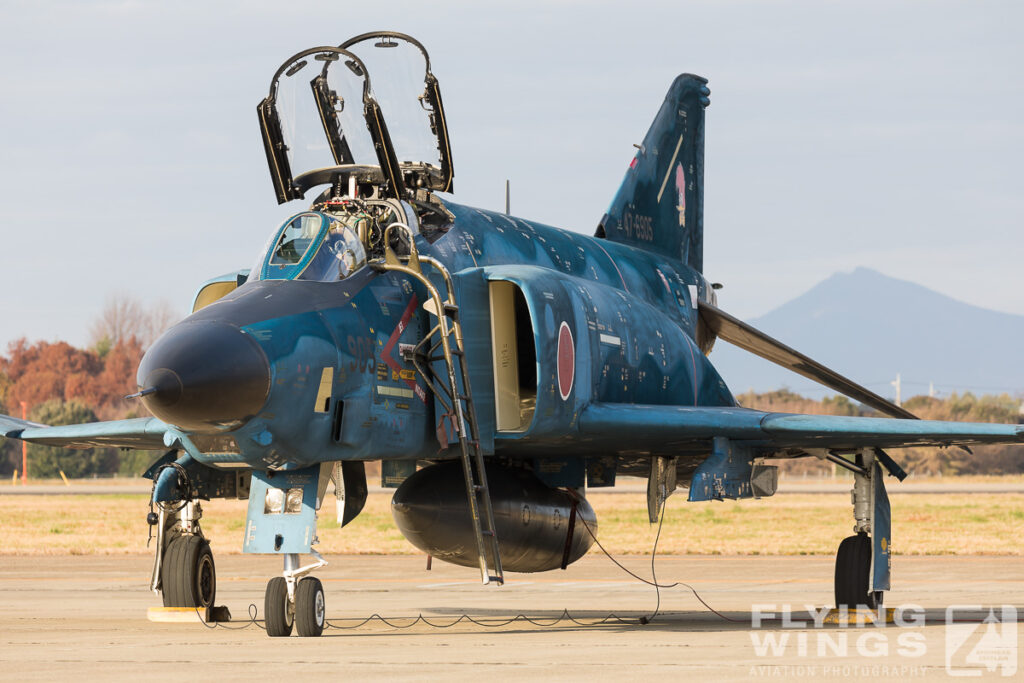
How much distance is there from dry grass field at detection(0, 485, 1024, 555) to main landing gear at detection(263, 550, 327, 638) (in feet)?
49.7

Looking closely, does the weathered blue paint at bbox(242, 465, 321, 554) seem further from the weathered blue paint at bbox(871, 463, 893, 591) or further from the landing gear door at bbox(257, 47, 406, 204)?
the weathered blue paint at bbox(871, 463, 893, 591)

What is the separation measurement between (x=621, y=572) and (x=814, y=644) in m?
11.3

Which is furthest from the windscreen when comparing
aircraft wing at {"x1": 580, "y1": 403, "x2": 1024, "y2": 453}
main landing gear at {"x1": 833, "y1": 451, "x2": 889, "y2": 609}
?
main landing gear at {"x1": 833, "y1": 451, "x2": 889, "y2": 609}

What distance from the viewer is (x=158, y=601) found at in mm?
16203

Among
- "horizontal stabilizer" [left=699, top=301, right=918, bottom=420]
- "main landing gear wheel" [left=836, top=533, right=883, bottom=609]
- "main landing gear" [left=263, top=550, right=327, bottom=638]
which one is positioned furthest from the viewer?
"horizontal stabilizer" [left=699, top=301, right=918, bottom=420]

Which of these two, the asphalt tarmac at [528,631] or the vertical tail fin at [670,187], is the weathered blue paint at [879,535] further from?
the vertical tail fin at [670,187]

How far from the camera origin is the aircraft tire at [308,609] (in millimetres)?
10625

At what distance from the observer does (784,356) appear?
16.8m

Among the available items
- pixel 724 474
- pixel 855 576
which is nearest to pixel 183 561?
pixel 724 474

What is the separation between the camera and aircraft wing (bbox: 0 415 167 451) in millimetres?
13602

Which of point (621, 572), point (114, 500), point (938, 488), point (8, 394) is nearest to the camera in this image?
point (621, 572)

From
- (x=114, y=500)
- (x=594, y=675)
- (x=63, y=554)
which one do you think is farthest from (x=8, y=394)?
(x=594, y=675)

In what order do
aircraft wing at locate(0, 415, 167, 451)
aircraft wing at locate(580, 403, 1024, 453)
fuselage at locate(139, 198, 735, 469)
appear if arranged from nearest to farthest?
fuselage at locate(139, 198, 735, 469)
aircraft wing at locate(580, 403, 1024, 453)
aircraft wing at locate(0, 415, 167, 451)

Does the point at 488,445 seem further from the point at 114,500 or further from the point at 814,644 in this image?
the point at 114,500
